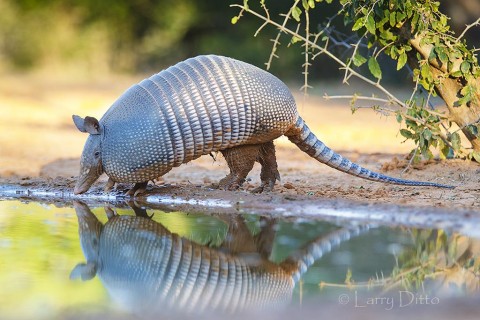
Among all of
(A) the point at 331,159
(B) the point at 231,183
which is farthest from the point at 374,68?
(B) the point at 231,183

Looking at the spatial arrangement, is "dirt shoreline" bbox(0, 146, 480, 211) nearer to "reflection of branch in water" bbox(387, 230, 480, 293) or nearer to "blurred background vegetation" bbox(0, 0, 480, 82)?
"reflection of branch in water" bbox(387, 230, 480, 293)

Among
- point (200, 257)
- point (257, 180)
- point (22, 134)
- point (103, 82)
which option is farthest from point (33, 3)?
point (200, 257)

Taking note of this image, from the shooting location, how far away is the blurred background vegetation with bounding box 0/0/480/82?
27430 millimetres

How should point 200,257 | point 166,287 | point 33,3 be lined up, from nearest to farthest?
point 166,287 → point 200,257 → point 33,3

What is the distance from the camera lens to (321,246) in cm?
703

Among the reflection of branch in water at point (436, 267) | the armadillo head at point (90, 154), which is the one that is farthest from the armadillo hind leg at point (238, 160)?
the reflection of branch in water at point (436, 267)

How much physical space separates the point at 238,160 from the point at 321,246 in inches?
103

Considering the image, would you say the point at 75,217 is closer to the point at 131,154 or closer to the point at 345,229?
the point at 131,154

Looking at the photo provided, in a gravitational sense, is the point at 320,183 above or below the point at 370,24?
below

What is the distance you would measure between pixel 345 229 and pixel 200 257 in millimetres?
1492

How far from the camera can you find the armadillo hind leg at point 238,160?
9443 mm

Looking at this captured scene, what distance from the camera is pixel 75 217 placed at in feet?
28.0
